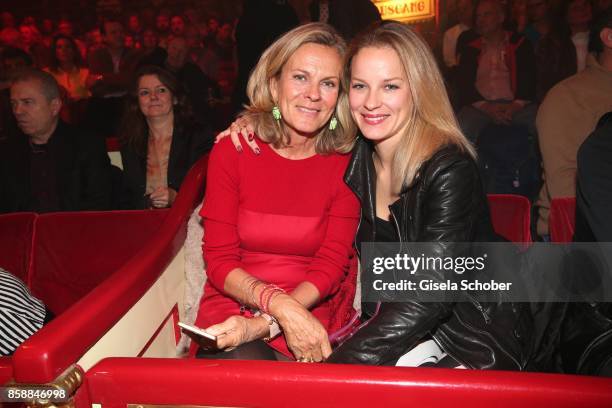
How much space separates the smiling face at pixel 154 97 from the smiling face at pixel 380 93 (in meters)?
1.60

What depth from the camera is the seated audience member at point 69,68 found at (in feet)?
14.8

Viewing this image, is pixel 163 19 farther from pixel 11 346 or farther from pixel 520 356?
pixel 520 356

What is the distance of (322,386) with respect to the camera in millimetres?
999

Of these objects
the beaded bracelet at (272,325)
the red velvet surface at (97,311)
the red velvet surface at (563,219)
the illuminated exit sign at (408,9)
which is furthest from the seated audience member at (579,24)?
the beaded bracelet at (272,325)

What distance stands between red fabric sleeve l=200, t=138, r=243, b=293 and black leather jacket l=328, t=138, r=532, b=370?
0.47m

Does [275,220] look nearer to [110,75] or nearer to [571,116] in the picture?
[571,116]

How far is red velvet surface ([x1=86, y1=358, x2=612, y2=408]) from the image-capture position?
3.10ft

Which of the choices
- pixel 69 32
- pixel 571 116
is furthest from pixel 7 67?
pixel 571 116

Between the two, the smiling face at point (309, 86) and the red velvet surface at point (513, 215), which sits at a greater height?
the smiling face at point (309, 86)

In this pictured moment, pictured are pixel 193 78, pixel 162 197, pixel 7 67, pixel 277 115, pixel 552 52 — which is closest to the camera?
pixel 277 115

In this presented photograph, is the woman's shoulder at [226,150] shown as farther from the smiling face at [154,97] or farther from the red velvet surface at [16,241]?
the smiling face at [154,97]

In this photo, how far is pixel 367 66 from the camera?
1.51m

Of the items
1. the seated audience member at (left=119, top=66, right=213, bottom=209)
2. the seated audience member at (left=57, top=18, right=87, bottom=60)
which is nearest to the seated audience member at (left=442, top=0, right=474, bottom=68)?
the seated audience member at (left=119, top=66, right=213, bottom=209)

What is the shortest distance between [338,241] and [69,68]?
3.69 metres
